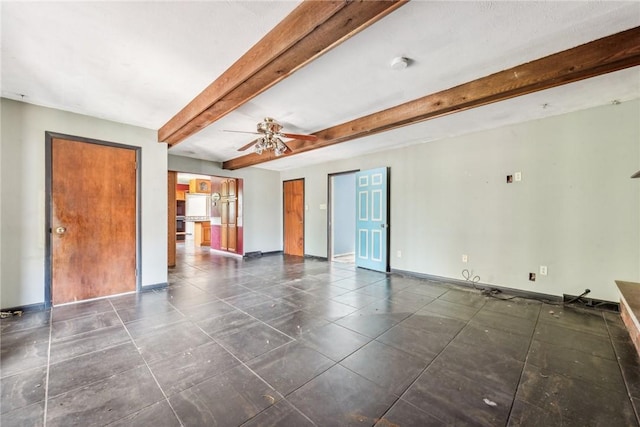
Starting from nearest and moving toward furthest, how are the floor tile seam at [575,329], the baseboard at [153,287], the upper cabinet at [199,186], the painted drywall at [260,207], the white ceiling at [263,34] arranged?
the white ceiling at [263,34], the floor tile seam at [575,329], the baseboard at [153,287], the painted drywall at [260,207], the upper cabinet at [199,186]

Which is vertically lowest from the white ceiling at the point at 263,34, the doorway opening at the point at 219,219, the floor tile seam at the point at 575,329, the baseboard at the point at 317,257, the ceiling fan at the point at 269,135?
the baseboard at the point at 317,257

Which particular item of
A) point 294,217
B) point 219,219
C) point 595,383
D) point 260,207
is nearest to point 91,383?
point 595,383

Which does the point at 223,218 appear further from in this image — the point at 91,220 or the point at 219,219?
the point at 91,220

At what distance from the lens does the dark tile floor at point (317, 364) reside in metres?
1.52

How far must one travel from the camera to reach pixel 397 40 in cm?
191

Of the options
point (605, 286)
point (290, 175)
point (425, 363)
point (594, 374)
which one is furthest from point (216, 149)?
point (605, 286)

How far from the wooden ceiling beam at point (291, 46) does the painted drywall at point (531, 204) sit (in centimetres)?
328

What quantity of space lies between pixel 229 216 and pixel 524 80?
22.1 feet

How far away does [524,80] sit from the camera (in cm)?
225

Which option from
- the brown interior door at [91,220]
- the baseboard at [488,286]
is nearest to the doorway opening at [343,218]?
the baseboard at [488,286]

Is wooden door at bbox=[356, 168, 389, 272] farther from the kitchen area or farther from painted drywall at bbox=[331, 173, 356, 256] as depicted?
the kitchen area

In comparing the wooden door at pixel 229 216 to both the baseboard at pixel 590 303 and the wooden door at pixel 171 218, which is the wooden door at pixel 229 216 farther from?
the baseboard at pixel 590 303

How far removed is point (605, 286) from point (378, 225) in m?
3.12

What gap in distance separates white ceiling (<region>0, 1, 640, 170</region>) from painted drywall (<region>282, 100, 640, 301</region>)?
395 millimetres
